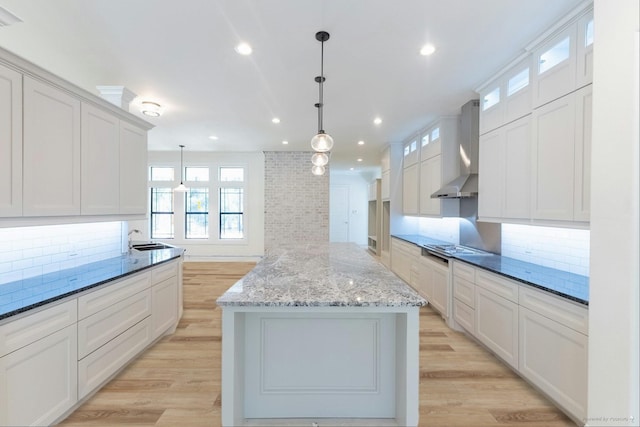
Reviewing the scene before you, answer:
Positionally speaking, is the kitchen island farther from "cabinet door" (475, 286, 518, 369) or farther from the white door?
the white door

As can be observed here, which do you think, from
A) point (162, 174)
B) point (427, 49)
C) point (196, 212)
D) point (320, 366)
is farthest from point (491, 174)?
point (162, 174)

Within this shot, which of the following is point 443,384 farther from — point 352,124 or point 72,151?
point 352,124

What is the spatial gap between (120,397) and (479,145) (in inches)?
169

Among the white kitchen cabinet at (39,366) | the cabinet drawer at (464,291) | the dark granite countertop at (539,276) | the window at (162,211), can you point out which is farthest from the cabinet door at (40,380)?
the window at (162,211)

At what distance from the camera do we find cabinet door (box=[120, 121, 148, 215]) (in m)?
2.80

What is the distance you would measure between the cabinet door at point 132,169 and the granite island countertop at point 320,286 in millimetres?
1591

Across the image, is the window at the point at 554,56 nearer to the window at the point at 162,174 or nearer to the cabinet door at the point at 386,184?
the cabinet door at the point at 386,184

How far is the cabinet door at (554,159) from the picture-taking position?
6.93 ft

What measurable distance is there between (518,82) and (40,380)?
4390mm

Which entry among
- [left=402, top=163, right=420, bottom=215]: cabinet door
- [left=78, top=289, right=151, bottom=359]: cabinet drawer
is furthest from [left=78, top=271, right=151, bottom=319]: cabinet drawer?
[left=402, top=163, right=420, bottom=215]: cabinet door

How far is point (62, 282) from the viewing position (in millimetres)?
2031

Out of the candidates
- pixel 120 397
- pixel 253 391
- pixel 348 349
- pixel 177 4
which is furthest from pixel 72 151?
pixel 348 349

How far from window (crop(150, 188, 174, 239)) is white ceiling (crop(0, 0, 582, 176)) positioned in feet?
12.9

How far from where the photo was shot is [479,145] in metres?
3.36
